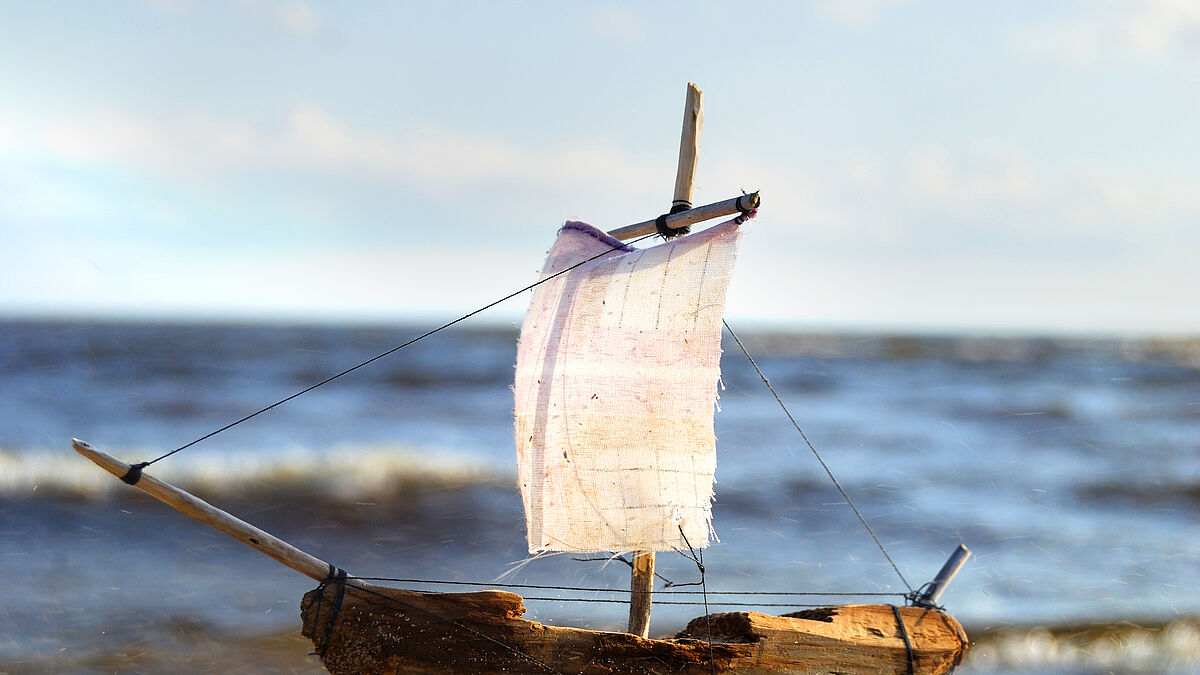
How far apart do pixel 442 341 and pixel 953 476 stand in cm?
1736

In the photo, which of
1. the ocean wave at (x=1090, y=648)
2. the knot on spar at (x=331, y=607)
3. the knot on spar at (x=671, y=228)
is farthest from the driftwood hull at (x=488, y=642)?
the ocean wave at (x=1090, y=648)

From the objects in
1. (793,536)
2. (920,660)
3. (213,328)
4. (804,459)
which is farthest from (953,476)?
(213,328)

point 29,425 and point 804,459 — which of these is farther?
point 29,425

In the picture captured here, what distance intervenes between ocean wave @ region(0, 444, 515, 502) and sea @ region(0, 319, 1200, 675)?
4 cm

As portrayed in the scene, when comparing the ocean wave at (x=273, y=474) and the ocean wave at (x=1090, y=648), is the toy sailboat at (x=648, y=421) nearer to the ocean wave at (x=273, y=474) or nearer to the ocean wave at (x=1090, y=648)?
the ocean wave at (x=1090, y=648)

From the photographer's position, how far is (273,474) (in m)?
10.7

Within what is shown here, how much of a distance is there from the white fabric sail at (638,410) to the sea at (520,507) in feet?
1.91

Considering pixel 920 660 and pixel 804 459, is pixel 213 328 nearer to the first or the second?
pixel 804 459

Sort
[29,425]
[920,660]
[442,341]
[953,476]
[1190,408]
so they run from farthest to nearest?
1. [442,341]
2. [1190,408]
3. [29,425]
4. [953,476]
5. [920,660]

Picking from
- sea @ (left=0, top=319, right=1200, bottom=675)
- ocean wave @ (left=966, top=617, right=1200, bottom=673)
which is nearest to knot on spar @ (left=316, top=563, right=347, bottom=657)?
sea @ (left=0, top=319, right=1200, bottom=675)

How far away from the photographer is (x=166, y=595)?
20.8ft

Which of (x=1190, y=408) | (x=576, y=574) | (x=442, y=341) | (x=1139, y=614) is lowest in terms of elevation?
(x=1139, y=614)

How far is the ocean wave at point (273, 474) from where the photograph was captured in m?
9.83

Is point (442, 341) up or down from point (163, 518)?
up
